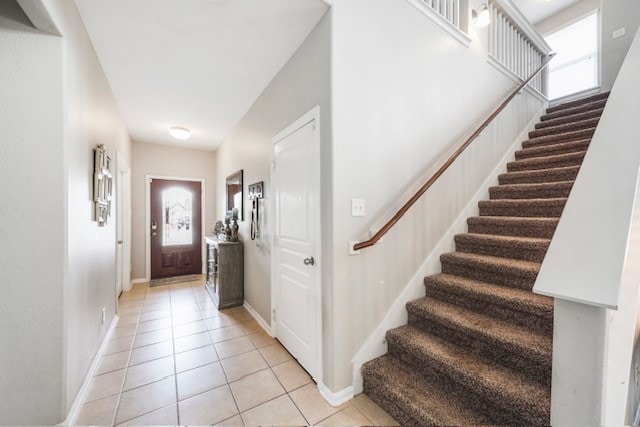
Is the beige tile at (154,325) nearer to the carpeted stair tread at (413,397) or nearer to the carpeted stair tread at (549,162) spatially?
the carpeted stair tread at (413,397)

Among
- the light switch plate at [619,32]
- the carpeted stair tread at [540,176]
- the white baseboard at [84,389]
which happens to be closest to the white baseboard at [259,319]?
the white baseboard at [84,389]

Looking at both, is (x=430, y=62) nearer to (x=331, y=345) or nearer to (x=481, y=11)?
(x=481, y=11)

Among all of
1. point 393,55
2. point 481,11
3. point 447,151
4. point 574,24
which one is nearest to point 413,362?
point 447,151

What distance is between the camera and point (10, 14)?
52.9 inches

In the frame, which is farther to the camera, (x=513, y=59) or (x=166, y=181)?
(x=166, y=181)

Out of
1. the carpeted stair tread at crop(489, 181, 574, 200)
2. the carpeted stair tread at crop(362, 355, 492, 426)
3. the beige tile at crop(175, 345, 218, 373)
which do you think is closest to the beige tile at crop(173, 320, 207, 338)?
the beige tile at crop(175, 345, 218, 373)

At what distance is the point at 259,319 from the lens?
2943mm

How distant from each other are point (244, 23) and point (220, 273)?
109 inches

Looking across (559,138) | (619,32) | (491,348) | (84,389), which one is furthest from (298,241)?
(619,32)

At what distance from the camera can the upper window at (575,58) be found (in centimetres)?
433

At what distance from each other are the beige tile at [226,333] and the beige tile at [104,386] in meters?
0.77

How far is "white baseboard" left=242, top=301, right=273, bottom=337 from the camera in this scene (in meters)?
2.67

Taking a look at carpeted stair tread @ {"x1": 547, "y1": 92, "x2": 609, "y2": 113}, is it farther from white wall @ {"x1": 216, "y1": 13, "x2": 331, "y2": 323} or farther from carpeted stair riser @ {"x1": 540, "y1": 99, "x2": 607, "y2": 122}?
white wall @ {"x1": 216, "y1": 13, "x2": 331, "y2": 323}

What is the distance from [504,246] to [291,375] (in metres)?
2.03
